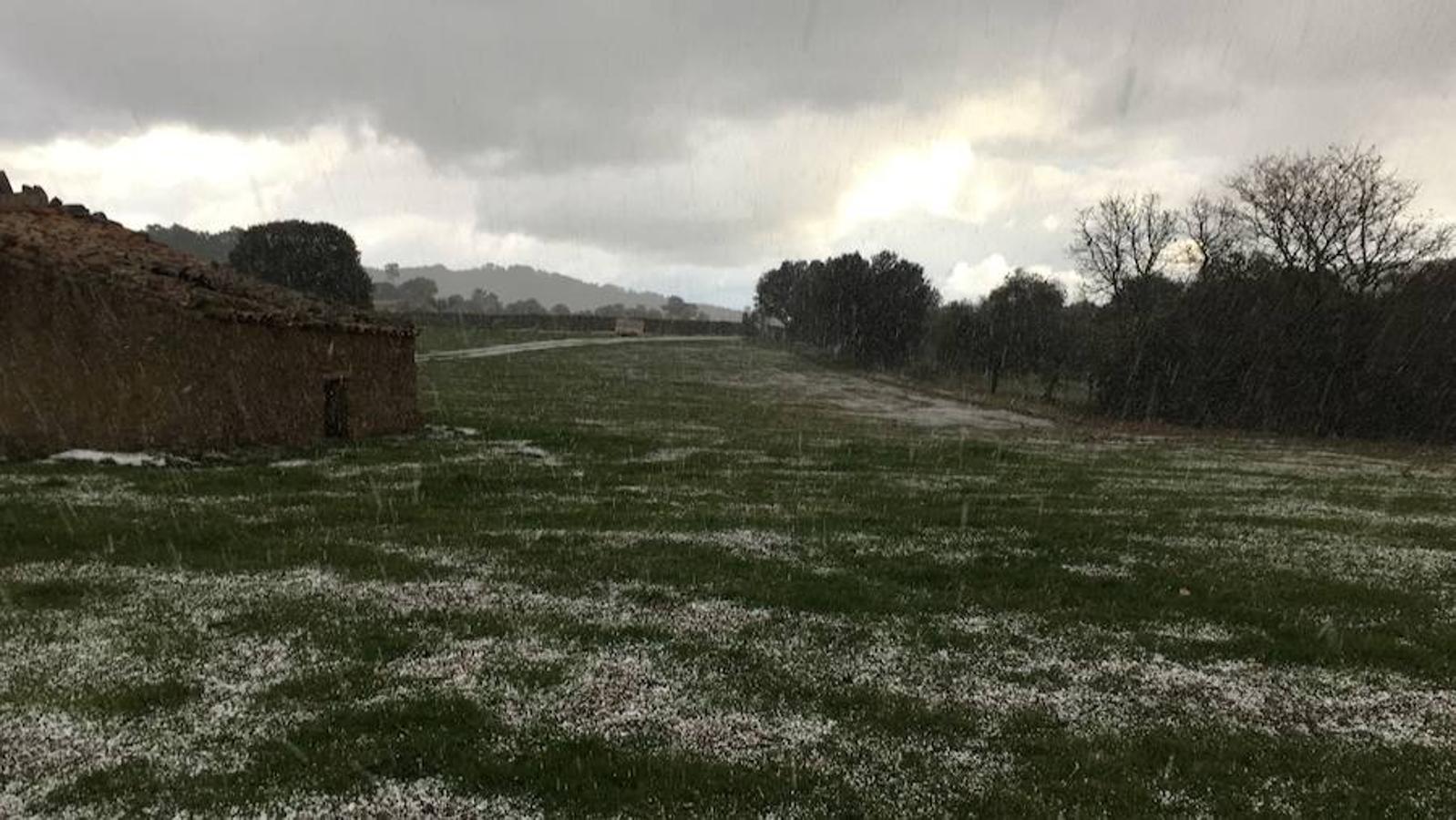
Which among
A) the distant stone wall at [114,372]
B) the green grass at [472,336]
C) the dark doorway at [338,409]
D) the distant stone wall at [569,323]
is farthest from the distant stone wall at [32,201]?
the distant stone wall at [569,323]

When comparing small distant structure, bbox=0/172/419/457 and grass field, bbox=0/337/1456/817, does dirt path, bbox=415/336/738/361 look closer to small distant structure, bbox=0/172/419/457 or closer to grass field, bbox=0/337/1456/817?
small distant structure, bbox=0/172/419/457

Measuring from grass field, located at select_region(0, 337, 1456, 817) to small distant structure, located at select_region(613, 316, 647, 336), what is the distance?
105 meters

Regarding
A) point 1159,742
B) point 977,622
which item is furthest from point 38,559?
point 1159,742

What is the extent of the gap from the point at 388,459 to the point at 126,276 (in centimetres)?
899

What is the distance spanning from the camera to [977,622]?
1230 centimetres

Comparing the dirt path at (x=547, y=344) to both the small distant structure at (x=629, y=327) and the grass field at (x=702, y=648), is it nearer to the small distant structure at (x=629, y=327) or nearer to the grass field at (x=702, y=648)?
the small distant structure at (x=629, y=327)

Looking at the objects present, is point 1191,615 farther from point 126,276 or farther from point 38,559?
point 126,276

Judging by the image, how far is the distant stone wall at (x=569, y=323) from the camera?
114 meters

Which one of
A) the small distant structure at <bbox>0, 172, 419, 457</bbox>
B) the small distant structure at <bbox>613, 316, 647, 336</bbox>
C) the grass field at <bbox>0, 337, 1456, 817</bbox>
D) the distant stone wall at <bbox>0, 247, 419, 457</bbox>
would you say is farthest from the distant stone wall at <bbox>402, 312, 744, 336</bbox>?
the grass field at <bbox>0, 337, 1456, 817</bbox>

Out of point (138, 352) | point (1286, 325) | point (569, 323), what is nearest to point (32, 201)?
point (138, 352)

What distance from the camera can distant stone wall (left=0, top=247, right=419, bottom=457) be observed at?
23.0 m

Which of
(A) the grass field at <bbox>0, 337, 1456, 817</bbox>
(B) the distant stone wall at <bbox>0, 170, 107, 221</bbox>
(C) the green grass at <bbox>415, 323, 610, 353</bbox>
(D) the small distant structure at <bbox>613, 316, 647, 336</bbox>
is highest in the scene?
(B) the distant stone wall at <bbox>0, 170, 107, 221</bbox>

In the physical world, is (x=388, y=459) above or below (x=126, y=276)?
below

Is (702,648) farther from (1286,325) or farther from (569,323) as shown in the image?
(569,323)
